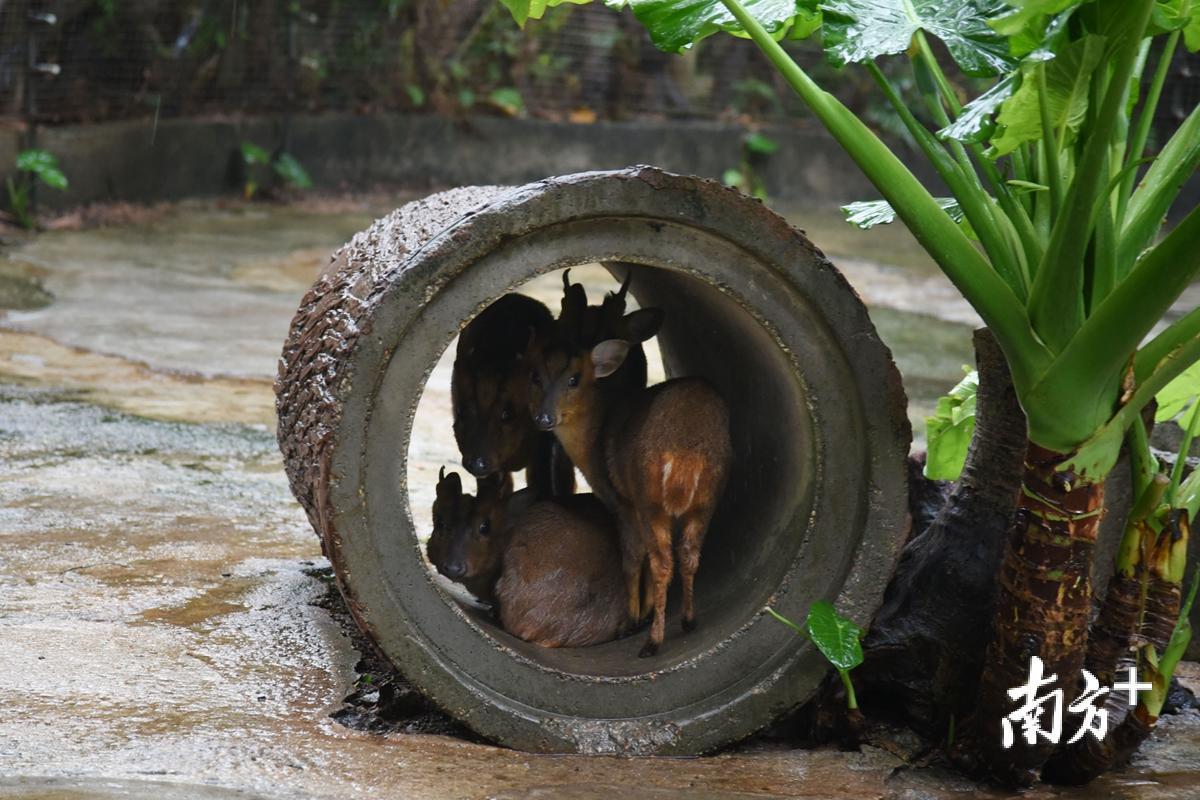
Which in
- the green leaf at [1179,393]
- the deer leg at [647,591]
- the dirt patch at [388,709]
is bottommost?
the dirt patch at [388,709]

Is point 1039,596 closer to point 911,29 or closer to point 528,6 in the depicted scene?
point 911,29

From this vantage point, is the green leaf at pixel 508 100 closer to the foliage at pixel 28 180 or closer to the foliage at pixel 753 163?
the foliage at pixel 753 163

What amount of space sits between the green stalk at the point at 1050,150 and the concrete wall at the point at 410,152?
8066mm

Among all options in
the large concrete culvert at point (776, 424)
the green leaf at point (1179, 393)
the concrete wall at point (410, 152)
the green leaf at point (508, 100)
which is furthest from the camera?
the green leaf at point (508, 100)

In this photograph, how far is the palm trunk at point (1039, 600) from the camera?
2816 mm

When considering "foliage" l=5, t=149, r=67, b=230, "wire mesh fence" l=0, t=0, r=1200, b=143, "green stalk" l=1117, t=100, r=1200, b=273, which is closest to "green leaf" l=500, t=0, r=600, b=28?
"green stalk" l=1117, t=100, r=1200, b=273

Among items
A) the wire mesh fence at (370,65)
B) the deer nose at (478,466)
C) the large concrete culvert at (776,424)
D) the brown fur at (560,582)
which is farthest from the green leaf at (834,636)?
the wire mesh fence at (370,65)

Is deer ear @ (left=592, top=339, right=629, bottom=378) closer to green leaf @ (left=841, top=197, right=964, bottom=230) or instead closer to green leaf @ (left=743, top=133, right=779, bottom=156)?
green leaf @ (left=841, top=197, right=964, bottom=230)

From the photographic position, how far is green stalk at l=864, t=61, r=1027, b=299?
280cm

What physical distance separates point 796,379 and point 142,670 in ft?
5.16

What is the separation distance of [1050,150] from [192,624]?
89.2 inches

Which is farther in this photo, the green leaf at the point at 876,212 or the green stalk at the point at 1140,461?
the green leaf at the point at 876,212

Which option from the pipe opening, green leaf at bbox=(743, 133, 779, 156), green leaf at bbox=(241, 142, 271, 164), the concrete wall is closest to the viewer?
the pipe opening

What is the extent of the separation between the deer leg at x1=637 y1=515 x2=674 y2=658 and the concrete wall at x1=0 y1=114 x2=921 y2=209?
24.3 ft
